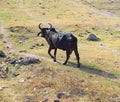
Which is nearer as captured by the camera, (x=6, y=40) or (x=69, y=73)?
(x=69, y=73)

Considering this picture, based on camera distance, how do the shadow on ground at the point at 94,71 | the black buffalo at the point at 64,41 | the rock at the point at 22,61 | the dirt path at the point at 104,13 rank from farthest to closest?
the dirt path at the point at 104,13 → the rock at the point at 22,61 → the black buffalo at the point at 64,41 → the shadow on ground at the point at 94,71

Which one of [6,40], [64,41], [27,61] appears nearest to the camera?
[27,61]

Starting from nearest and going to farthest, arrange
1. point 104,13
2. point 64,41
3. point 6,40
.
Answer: point 64,41 < point 6,40 < point 104,13

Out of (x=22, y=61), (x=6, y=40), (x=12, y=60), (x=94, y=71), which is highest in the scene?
(x=22, y=61)

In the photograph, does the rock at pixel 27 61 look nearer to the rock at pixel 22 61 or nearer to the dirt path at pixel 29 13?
the rock at pixel 22 61

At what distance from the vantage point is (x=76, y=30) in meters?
48.8

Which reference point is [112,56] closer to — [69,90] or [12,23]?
[69,90]

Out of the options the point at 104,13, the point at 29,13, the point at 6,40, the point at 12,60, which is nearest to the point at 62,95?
the point at 12,60

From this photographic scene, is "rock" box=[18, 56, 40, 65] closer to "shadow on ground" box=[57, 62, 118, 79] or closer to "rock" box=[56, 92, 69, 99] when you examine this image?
"shadow on ground" box=[57, 62, 118, 79]

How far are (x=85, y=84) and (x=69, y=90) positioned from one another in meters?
1.47

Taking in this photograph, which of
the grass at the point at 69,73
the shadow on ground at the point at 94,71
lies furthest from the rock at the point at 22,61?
the shadow on ground at the point at 94,71

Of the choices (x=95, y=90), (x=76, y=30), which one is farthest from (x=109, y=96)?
(x=76, y=30)

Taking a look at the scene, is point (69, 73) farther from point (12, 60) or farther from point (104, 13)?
point (104, 13)

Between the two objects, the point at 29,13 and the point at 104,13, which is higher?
the point at 29,13
